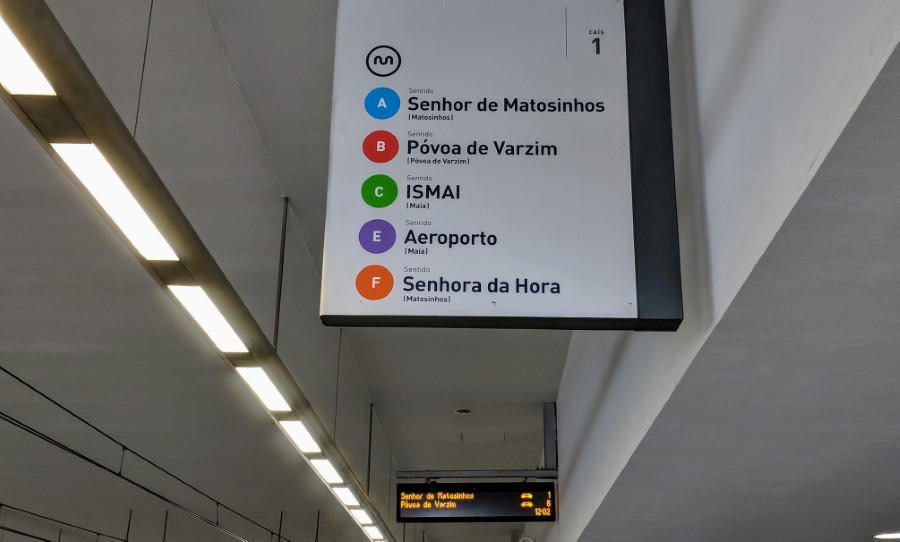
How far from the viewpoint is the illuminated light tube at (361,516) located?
861 cm

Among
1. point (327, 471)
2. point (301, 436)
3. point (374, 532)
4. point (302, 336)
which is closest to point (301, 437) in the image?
point (301, 436)

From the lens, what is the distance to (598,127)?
9.92 ft

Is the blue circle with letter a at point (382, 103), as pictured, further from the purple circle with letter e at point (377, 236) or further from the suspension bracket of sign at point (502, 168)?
the purple circle with letter e at point (377, 236)

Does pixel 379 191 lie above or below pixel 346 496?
above

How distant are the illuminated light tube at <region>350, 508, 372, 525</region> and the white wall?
4.71 metres

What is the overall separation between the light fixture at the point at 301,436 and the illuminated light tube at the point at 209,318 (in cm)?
136

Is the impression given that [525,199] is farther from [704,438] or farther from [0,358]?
[0,358]

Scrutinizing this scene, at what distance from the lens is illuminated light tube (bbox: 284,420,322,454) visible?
5657mm

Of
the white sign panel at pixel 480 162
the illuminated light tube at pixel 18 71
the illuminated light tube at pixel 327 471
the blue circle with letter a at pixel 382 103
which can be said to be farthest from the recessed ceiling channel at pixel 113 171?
the illuminated light tube at pixel 327 471

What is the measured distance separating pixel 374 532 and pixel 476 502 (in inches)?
80.3

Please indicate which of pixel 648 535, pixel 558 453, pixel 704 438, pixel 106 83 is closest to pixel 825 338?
pixel 704 438

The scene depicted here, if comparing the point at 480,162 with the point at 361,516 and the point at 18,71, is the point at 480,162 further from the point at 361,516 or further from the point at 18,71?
the point at 361,516

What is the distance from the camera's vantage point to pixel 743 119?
267 centimetres

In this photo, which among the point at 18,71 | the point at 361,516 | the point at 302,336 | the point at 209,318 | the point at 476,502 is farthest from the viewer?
the point at 361,516
